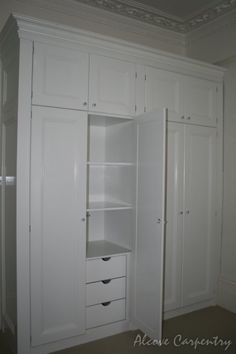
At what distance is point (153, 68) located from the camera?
2.63 meters

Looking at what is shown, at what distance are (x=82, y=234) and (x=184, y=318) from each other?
136 cm

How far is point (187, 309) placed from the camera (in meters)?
2.90

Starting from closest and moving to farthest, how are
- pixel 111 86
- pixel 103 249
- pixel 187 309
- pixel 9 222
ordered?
pixel 9 222
pixel 111 86
pixel 103 249
pixel 187 309

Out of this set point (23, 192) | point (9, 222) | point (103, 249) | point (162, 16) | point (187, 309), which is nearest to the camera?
point (23, 192)

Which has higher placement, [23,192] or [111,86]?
[111,86]

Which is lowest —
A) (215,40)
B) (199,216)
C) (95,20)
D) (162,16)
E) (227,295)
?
(227,295)

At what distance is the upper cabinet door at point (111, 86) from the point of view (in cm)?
234

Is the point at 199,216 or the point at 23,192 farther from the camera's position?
the point at 199,216

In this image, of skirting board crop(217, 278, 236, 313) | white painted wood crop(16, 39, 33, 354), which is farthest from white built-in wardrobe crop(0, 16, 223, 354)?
skirting board crop(217, 278, 236, 313)

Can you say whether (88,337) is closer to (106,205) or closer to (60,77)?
(106,205)

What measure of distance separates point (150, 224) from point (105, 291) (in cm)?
69

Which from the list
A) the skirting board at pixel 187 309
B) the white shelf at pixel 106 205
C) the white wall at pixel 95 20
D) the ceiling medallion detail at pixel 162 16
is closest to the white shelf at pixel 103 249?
the white shelf at pixel 106 205

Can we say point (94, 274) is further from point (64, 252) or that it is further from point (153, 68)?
point (153, 68)

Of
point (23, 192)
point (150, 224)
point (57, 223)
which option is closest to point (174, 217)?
point (150, 224)
